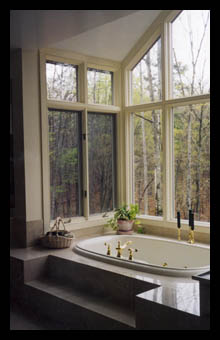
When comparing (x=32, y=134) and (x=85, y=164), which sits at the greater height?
(x=32, y=134)

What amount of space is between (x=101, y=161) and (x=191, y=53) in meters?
1.56

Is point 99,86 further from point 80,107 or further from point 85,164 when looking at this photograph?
point 85,164

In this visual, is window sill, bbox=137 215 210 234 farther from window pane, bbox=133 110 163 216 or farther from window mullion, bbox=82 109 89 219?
window mullion, bbox=82 109 89 219

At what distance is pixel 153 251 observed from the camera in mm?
3947

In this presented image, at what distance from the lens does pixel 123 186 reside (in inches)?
184

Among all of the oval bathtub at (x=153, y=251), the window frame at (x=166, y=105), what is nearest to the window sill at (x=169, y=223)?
the window frame at (x=166, y=105)

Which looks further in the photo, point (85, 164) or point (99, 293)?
point (85, 164)

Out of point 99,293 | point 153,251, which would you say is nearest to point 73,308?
point 99,293

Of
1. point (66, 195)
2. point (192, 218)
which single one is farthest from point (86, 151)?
point (192, 218)

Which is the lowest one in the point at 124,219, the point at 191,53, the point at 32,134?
the point at 124,219

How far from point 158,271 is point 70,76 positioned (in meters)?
2.39

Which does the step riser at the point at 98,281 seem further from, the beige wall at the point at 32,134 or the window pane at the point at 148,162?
the window pane at the point at 148,162
